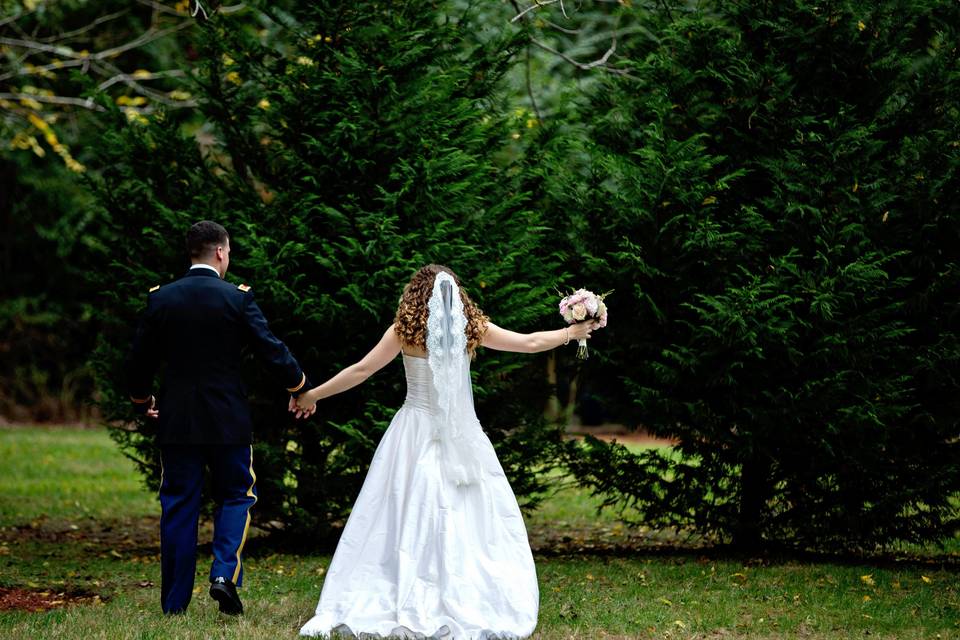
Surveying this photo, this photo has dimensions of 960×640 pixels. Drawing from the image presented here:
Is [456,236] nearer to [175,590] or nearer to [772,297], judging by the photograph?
[772,297]

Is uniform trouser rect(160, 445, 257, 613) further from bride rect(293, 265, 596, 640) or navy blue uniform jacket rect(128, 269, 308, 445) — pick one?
bride rect(293, 265, 596, 640)

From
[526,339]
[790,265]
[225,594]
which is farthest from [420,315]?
[790,265]

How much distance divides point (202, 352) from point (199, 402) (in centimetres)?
28

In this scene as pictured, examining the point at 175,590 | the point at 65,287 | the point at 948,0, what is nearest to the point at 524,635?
the point at 175,590

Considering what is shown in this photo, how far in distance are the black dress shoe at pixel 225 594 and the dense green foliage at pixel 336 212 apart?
6.63 feet

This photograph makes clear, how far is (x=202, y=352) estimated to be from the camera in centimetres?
589

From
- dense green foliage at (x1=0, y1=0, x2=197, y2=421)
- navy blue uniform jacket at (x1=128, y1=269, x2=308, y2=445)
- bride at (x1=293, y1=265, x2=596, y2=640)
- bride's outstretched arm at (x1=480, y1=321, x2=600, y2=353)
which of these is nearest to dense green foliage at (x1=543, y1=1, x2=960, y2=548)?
bride's outstretched arm at (x1=480, y1=321, x2=600, y2=353)

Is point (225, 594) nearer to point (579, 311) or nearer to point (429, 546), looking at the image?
point (429, 546)

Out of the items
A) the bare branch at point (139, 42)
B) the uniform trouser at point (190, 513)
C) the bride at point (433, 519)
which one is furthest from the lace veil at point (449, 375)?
the bare branch at point (139, 42)

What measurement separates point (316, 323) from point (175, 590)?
2594 mm

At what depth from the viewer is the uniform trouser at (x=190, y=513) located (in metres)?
5.89

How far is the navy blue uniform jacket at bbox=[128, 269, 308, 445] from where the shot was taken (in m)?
5.86

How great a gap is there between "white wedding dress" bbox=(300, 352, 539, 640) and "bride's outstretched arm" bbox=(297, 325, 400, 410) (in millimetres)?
117

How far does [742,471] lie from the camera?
27.2 feet
